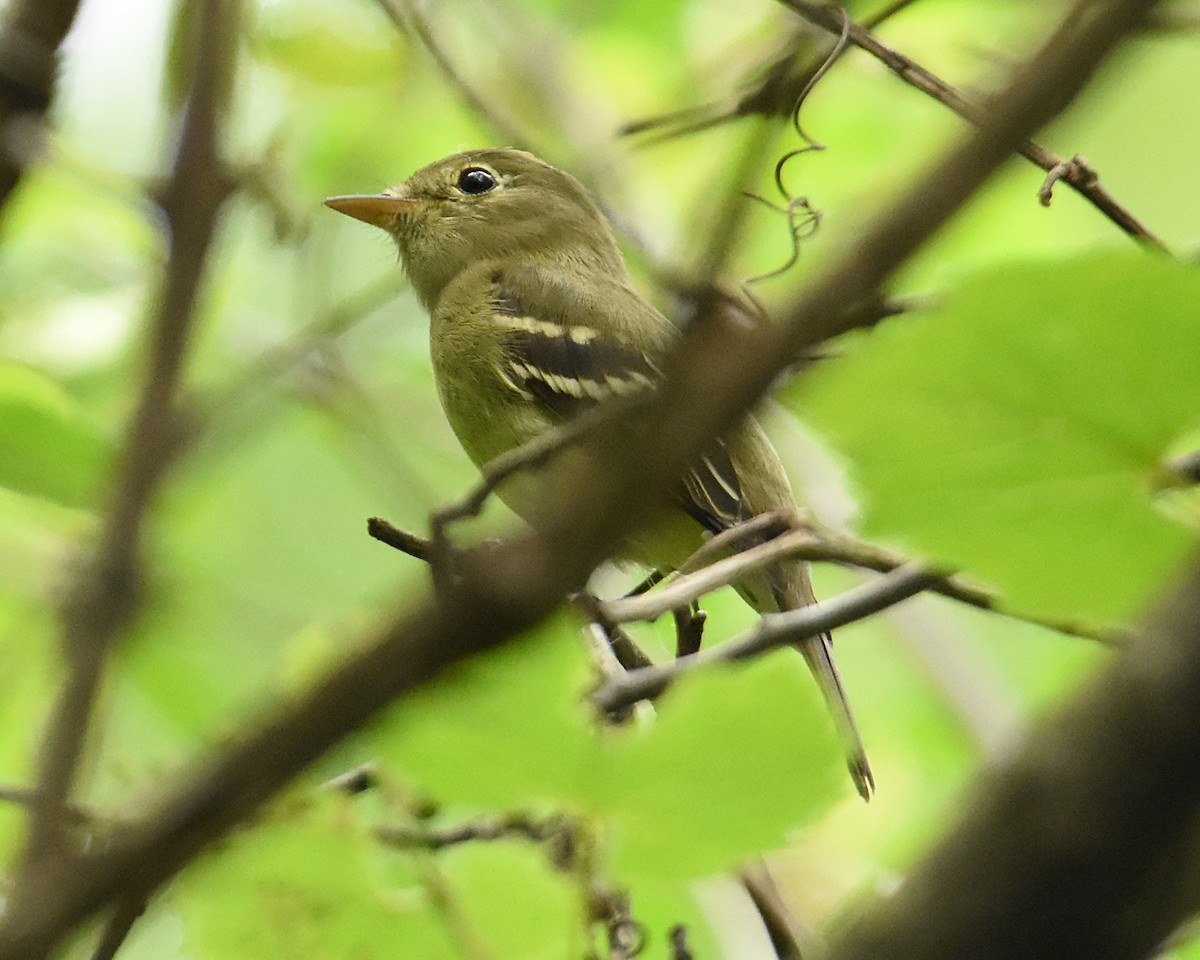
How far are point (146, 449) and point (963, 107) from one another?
4.29 ft

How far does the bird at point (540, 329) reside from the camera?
3.86 m

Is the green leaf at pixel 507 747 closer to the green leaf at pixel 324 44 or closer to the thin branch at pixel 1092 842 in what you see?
the thin branch at pixel 1092 842

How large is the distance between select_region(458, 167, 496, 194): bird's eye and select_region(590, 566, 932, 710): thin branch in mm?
3449

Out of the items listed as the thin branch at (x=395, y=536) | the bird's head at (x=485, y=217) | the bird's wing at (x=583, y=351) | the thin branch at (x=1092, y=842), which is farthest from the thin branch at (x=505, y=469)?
the bird's head at (x=485, y=217)

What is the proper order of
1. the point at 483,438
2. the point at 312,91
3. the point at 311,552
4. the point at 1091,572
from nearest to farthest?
the point at 1091,572 < the point at 312,91 < the point at 483,438 < the point at 311,552

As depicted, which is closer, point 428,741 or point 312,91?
point 428,741

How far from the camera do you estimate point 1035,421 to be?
3.49 feet

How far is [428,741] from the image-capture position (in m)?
1.30

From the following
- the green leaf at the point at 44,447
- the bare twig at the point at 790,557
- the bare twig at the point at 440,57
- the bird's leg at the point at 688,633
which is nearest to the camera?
the bare twig at the point at 790,557

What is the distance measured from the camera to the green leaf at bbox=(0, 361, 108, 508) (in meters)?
1.95

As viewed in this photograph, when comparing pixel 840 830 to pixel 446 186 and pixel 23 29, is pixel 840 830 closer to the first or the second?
pixel 446 186

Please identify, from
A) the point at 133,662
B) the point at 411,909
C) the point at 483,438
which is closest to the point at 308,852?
the point at 411,909

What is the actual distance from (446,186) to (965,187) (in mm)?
4585

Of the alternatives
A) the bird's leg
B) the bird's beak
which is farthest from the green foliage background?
the bird's leg
